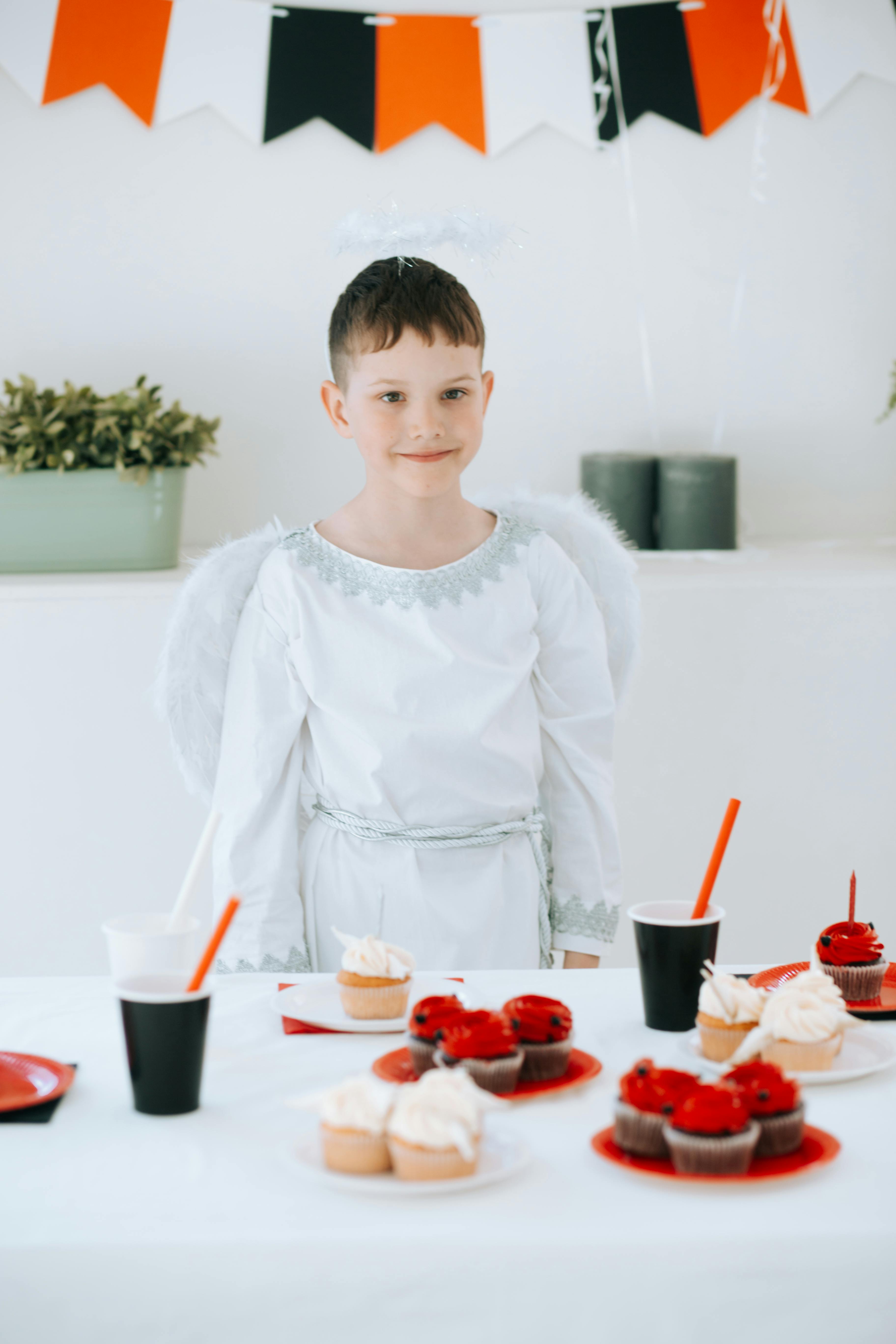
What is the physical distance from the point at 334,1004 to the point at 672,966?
257 mm

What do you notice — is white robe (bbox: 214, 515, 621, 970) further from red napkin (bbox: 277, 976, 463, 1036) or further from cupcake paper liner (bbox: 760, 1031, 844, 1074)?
cupcake paper liner (bbox: 760, 1031, 844, 1074)

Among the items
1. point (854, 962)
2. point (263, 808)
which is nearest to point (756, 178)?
point (263, 808)

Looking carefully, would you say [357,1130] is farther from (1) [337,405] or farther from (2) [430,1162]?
(1) [337,405]

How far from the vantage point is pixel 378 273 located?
4.60ft

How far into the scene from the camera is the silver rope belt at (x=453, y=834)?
1373 mm

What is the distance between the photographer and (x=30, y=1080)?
85cm

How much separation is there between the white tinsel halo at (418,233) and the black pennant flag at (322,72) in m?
0.94

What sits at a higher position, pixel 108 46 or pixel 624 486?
pixel 108 46

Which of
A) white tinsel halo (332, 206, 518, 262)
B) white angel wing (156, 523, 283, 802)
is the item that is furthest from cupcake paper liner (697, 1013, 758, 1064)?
white tinsel halo (332, 206, 518, 262)

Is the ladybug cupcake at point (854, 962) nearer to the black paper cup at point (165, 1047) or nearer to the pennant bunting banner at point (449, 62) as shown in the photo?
the black paper cup at point (165, 1047)

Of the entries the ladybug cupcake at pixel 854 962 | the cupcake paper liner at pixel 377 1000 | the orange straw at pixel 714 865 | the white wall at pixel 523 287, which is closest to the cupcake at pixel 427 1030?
the cupcake paper liner at pixel 377 1000

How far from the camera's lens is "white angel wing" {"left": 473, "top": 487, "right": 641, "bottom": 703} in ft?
5.08

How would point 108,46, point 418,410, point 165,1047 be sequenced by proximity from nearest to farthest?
point 165,1047 < point 418,410 < point 108,46

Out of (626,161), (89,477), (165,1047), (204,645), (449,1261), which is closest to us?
(449,1261)
